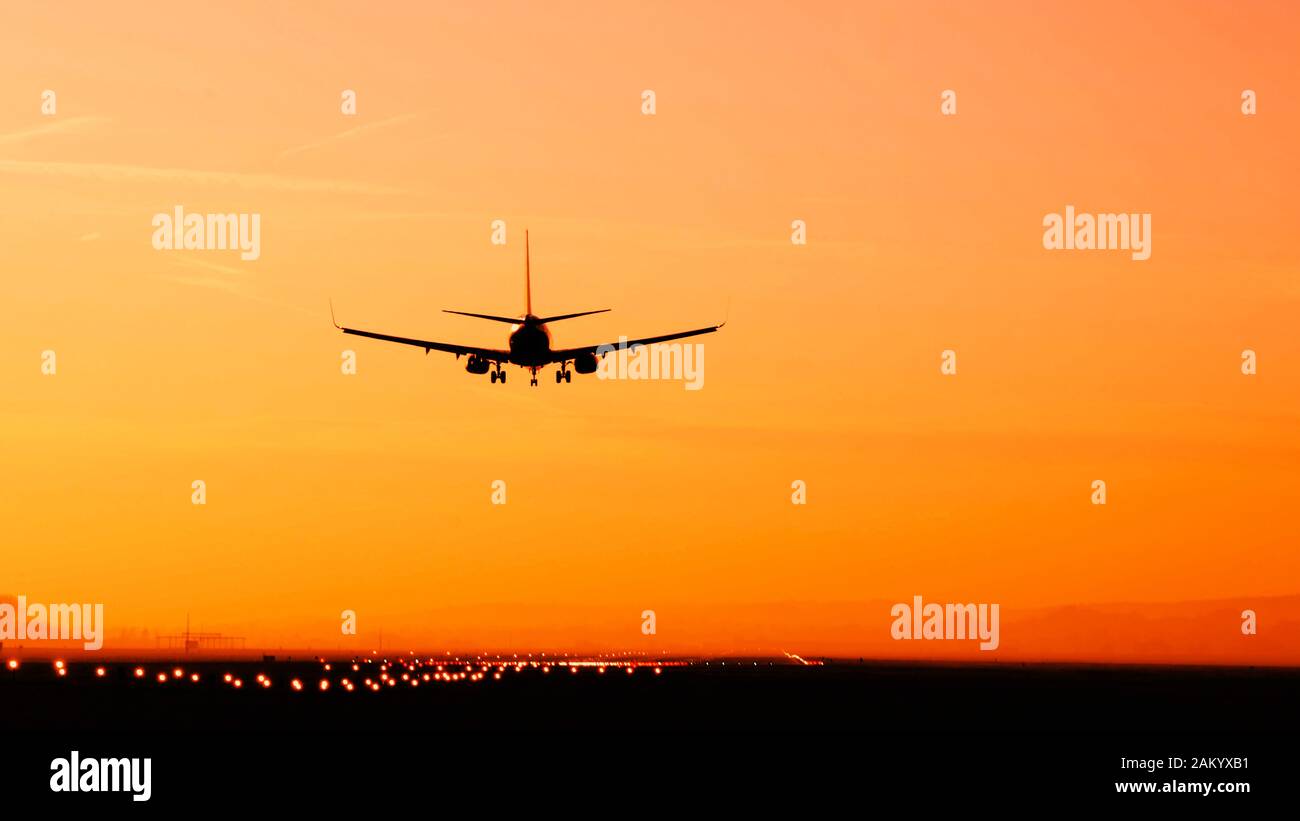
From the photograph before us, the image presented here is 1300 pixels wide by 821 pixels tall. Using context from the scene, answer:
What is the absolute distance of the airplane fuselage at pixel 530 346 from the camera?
13150 cm

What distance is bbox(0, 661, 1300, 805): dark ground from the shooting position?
74.4 meters

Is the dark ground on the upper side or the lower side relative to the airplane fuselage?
lower

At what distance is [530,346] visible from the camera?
132 m

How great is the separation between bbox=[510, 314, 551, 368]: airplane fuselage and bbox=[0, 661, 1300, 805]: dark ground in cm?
2639
